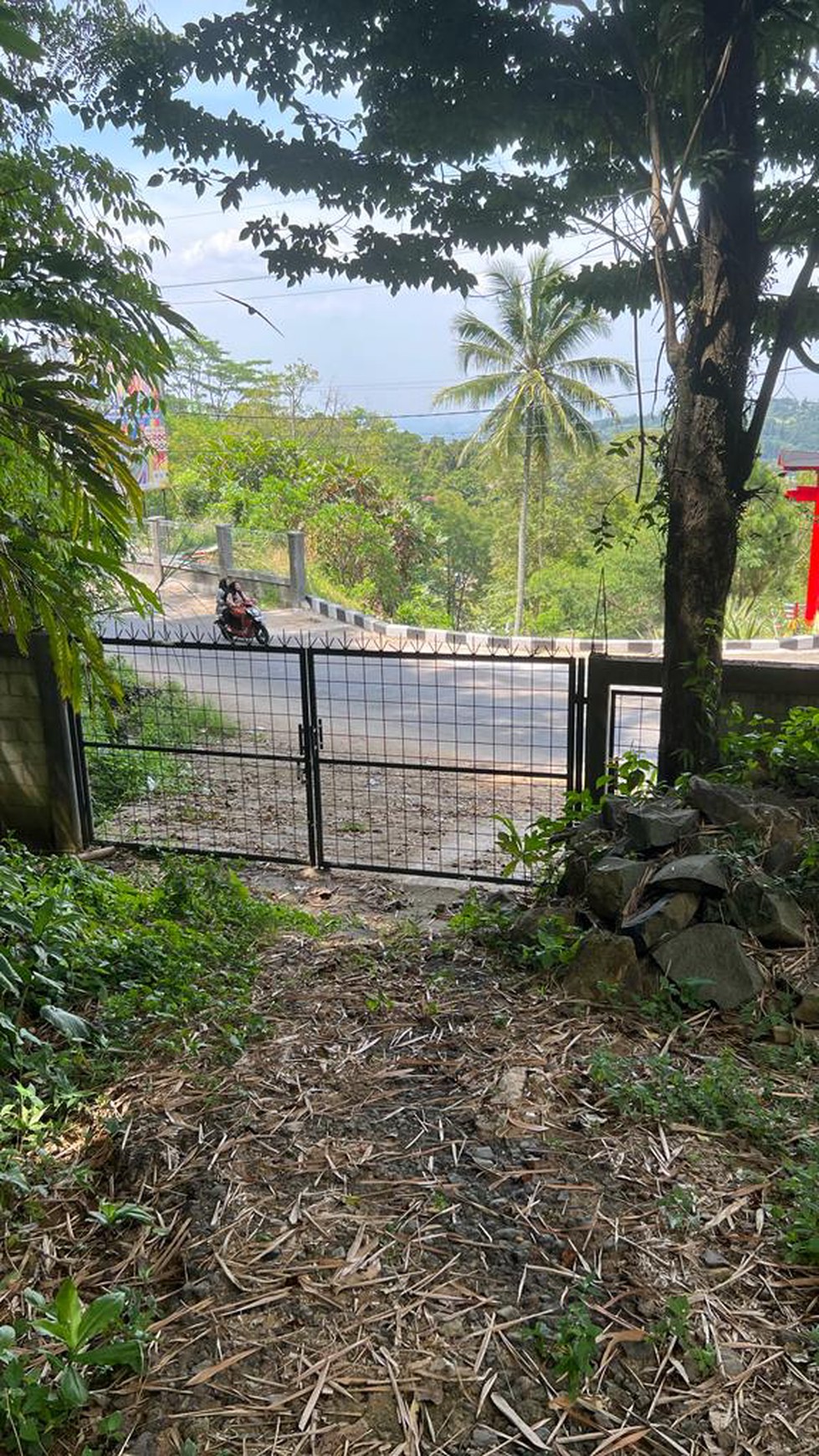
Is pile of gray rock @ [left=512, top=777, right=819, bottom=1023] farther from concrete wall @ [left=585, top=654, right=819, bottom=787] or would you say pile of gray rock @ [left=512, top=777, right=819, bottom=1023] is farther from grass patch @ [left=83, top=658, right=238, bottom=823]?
grass patch @ [left=83, top=658, right=238, bottom=823]

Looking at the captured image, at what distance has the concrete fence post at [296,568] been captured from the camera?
1780 centimetres

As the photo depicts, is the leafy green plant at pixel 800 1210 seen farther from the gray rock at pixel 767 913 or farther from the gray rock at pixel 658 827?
the gray rock at pixel 658 827

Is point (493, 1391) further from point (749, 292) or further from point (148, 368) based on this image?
point (749, 292)

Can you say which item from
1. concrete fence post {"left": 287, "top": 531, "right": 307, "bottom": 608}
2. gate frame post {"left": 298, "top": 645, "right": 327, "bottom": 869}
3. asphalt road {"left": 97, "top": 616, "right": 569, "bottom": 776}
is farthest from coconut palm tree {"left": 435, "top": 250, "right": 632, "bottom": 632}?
gate frame post {"left": 298, "top": 645, "right": 327, "bottom": 869}

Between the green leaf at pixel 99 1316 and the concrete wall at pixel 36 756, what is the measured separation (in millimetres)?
3694

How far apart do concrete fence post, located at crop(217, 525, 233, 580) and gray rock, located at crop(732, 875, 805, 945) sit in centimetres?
1654

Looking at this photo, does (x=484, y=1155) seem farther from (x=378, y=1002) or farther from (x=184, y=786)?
(x=184, y=786)

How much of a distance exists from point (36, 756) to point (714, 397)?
12.1 feet

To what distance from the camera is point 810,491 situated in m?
14.5

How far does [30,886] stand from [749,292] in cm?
327

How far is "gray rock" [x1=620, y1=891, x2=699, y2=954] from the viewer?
2.60 metres

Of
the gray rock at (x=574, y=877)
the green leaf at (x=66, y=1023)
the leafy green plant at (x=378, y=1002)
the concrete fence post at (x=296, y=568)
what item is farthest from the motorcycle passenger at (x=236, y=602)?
the green leaf at (x=66, y=1023)

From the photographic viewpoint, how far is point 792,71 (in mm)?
3938

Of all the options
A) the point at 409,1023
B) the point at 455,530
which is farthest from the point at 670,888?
the point at 455,530
